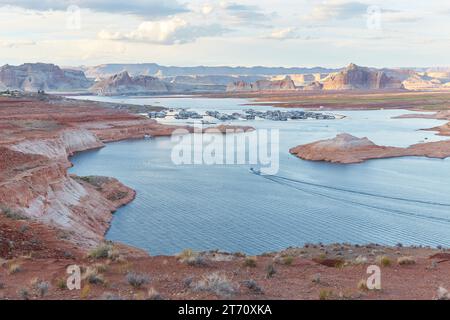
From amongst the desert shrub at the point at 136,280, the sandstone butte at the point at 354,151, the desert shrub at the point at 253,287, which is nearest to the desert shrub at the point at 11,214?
the desert shrub at the point at 136,280

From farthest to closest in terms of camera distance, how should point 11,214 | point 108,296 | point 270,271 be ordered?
point 11,214
point 270,271
point 108,296

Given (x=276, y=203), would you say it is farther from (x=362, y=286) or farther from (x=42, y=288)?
(x=42, y=288)

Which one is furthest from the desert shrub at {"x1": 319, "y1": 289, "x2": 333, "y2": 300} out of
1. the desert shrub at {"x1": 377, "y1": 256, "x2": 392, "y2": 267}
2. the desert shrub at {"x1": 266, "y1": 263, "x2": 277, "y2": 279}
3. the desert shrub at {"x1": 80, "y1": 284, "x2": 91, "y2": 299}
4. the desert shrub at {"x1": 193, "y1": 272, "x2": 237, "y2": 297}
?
the desert shrub at {"x1": 80, "y1": 284, "x2": 91, "y2": 299}

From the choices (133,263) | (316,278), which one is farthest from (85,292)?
(316,278)

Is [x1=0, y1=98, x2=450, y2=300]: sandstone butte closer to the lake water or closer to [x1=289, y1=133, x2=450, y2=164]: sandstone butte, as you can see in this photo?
the lake water
